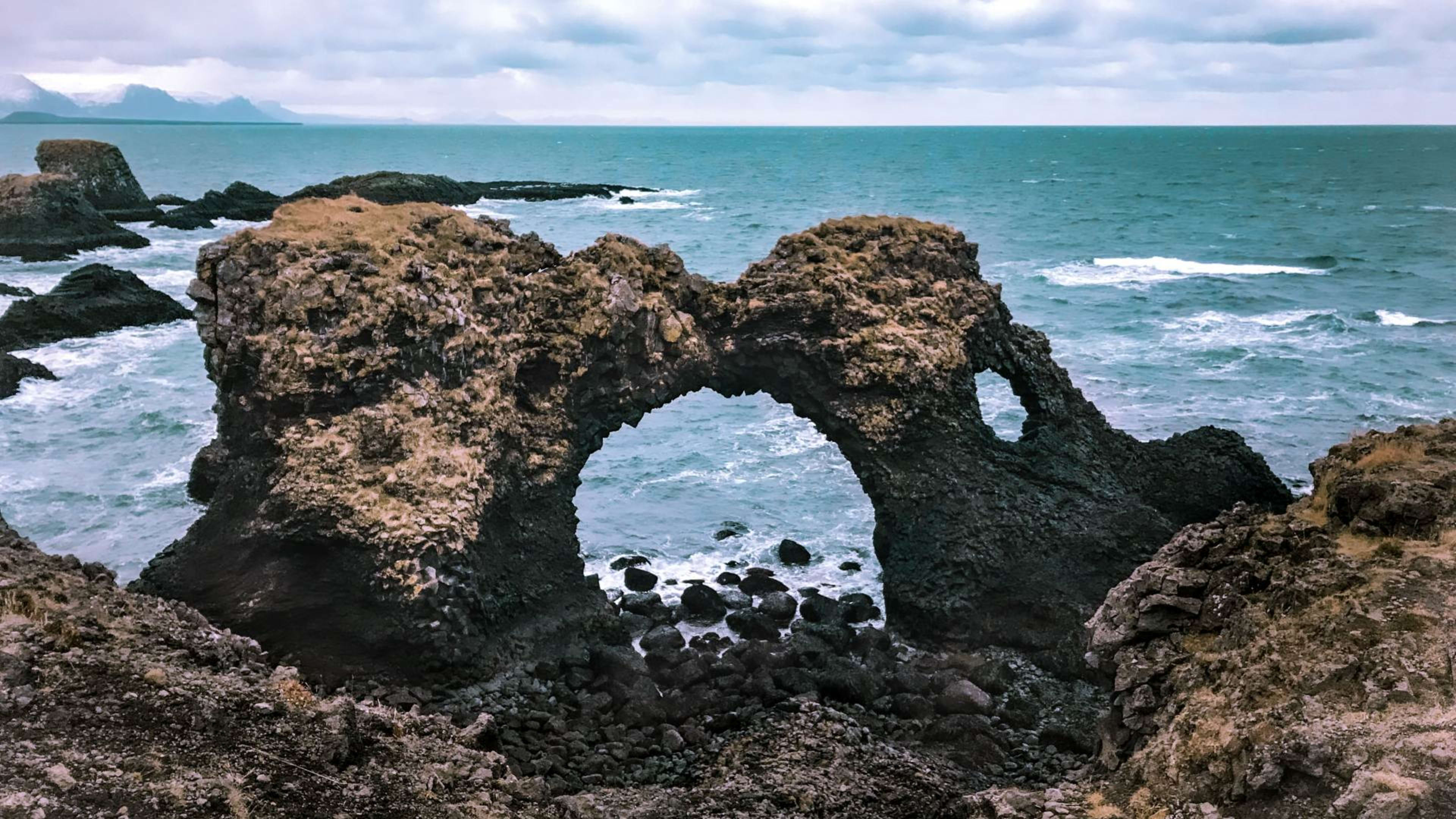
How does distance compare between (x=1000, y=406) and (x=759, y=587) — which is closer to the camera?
(x=759, y=587)

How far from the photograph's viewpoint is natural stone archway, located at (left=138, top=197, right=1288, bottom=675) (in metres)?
25.1

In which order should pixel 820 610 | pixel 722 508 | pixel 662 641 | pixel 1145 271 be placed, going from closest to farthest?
pixel 662 641
pixel 820 610
pixel 722 508
pixel 1145 271

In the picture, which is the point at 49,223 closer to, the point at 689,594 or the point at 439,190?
the point at 439,190

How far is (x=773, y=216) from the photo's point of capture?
116 meters

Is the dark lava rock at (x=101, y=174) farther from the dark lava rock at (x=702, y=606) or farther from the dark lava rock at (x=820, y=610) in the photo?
the dark lava rock at (x=820, y=610)

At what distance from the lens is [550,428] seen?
28703mm

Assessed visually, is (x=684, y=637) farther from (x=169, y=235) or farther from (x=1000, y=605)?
(x=169, y=235)

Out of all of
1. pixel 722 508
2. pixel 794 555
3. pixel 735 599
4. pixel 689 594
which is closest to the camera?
pixel 689 594

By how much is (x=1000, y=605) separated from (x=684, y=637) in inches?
331

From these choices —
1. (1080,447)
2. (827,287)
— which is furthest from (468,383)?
(1080,447)

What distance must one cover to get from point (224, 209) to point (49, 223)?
23.5m

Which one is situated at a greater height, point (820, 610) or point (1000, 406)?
point (1000, 406)

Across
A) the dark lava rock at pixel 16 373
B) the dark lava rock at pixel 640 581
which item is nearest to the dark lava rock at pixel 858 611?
the dark lava rock at pixel 640 581

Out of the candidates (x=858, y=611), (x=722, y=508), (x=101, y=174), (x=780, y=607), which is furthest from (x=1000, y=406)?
(x=101, y=174)
